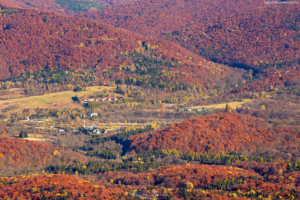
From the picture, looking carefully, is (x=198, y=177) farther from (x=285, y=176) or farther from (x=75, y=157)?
(x=75, y=157)

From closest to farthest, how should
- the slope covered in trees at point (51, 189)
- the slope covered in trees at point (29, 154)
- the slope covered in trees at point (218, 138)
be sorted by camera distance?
the slope covered in trees at point (51, 189) → the slope covered in trees at point (29, 154) → the slope covered in trees at point (218, 138)

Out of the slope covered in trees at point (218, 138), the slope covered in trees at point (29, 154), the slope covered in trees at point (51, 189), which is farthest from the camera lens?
the slope covered in trees at point (218, 138)

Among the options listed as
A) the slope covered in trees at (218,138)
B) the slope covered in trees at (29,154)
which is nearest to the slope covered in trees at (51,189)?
the slope covered in trees at (29,154)

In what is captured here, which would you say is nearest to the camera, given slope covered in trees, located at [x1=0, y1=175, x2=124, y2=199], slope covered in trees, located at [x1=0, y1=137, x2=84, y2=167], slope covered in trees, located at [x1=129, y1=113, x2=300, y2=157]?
slope covered in trees, located at [x1=0, y1=175, x2=124, y2=199]

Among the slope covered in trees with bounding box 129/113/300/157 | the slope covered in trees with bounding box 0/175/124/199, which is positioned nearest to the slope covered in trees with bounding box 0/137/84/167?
the slope covered in trees with bounding box 129/113/300/157

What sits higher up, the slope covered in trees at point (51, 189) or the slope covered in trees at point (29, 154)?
the slope covered in trees at point (51, 189)

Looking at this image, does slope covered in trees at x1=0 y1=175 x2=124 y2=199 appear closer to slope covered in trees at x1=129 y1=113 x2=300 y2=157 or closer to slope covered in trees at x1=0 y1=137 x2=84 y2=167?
slope covered in trees at x1=0 y1=137 x2=84 y2=167

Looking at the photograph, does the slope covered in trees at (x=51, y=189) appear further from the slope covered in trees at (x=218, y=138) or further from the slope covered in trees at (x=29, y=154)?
the slope covered in trees at (x=218, y=138)
